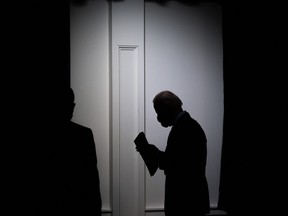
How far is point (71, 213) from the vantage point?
1320mm

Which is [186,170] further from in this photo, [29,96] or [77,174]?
[29,96]

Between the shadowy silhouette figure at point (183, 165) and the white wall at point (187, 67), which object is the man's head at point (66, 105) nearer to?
→ the shadowy silhouette figure at point (183, 165)

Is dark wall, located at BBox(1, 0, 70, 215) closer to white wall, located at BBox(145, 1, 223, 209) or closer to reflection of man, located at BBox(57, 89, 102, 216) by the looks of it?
reflection of man, located at BBox(57, 89, 102, 216)

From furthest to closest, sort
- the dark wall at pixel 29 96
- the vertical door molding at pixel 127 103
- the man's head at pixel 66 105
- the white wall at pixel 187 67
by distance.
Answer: the white wall at pixel 187 67 → the vertical door molding at pixel 127 103 → the man's head at pixel 66 105 → the dark wall at pixel 29 96

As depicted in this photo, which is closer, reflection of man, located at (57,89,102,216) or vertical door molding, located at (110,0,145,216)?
reflection of man, located at (57,89,102,216)

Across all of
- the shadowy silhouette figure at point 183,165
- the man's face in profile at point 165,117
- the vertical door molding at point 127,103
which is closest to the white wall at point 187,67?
the vertical door molding at point 127,103

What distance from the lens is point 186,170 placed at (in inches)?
84.2

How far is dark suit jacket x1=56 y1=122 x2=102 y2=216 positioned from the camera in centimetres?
133

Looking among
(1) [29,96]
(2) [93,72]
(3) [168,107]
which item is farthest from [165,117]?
(2) [93,72]

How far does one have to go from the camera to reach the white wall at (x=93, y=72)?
10.9ft

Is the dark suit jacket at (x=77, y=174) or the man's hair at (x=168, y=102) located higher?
the man's hair at (x=168, y=102)

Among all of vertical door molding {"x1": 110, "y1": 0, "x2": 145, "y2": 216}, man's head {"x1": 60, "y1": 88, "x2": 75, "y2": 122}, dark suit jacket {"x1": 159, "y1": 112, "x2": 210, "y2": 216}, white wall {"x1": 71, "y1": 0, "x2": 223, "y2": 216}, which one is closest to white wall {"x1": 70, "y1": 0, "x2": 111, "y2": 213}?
white wall {"x1": 71, "y1": 0, "x2": 223, "y2": 216}

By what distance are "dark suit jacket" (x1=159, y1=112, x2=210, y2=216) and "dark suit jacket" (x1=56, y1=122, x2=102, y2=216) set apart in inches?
32.5

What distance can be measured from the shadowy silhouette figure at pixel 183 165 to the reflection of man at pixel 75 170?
0.81 meters
